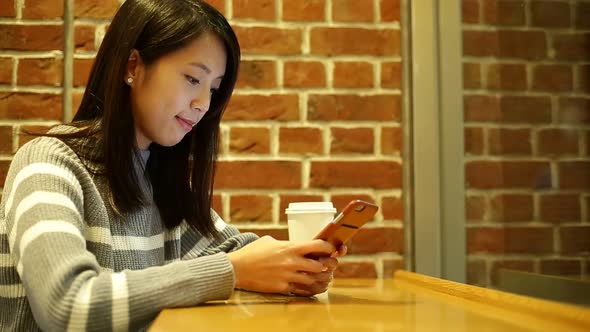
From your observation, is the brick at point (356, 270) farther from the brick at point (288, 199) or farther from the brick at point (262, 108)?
the brick at point (262, 108)

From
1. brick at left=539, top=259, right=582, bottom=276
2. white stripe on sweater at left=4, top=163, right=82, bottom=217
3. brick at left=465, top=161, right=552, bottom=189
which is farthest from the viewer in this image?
brick at left=465, top=161, right=552, bottom=189

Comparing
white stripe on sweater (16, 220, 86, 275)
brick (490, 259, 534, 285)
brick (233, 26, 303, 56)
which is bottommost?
brick (490, 259, 534, 285)

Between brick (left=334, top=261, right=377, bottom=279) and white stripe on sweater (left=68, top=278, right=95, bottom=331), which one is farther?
brick (left=334, top=261, right=377, bottom=279)

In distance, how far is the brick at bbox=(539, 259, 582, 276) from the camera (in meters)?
1.05

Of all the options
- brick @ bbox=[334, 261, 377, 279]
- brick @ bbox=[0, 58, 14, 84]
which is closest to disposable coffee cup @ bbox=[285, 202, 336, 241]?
brick @ bbox=[334, 261, 377, 279]

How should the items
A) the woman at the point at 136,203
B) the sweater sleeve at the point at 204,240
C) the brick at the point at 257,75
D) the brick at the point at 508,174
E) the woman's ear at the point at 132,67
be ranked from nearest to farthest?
the woman at the point at 136,203 → the woman's ear at the point at 132,67 → the brick at the point at 508,174 → the sweater sleeve at the point at 204,240 → the brick at the point at 257,75

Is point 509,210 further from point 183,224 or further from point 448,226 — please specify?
point 183,224

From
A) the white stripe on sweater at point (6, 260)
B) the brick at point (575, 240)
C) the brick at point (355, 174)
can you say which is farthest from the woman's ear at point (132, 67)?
the brick at point (575, 240)

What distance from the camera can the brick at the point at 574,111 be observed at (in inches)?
40.5

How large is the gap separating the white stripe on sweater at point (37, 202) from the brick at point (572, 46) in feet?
2.67

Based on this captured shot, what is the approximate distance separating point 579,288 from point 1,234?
0.90 m

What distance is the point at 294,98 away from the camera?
175 centimetres

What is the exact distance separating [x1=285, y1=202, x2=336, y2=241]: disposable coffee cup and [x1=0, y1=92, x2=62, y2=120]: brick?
821mm

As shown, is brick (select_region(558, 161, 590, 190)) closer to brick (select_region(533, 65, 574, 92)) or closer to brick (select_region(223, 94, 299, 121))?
brick (select_region(533, 65, 574, 92))
